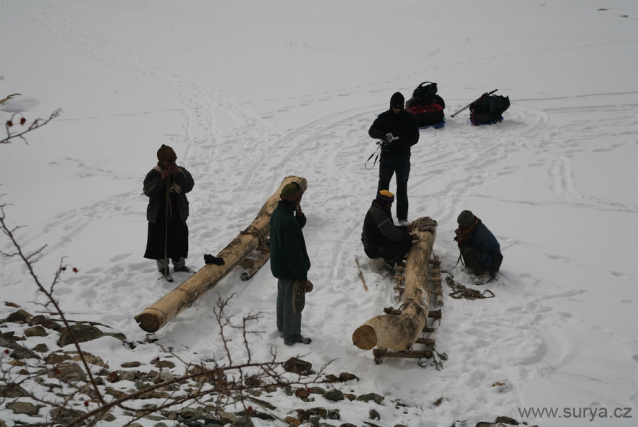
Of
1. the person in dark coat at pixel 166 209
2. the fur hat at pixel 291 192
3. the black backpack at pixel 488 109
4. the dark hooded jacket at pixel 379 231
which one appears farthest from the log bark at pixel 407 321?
the black backpack at pixel 488 109

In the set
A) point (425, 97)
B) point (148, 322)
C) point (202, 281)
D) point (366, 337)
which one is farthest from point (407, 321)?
point (425, 97)

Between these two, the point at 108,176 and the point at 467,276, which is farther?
the point at 108,176

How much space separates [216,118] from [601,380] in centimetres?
1002

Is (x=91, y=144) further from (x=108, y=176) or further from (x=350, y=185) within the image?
(x=350, y=185)

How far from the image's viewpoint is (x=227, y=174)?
9.30 m

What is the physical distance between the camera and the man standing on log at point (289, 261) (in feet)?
15.8

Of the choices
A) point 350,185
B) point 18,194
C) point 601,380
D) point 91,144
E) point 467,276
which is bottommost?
point 601,380

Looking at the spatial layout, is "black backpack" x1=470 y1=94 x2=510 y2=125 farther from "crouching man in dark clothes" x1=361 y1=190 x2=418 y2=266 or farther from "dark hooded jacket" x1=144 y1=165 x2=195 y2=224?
"dark hooded jacket" x1=144 y1=165 x2=195 y2=224

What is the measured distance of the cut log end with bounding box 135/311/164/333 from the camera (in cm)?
492

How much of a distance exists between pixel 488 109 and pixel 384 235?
21.5ft

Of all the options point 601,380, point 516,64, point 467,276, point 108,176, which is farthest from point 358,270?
point 516,64

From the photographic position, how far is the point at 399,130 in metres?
7.12

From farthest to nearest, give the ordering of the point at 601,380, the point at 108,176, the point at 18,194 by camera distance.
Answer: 1. the point at 108,176
2. the point at 18,194
3. the point at 601,380

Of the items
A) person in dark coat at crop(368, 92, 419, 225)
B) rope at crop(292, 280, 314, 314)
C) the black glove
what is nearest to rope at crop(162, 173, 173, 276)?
the black glove
